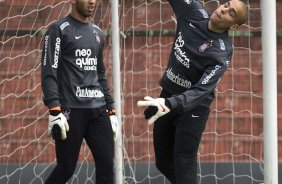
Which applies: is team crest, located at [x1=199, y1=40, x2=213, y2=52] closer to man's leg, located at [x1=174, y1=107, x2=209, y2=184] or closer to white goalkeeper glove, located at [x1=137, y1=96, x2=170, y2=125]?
man's leg, located at [x1=174, y1=107, x2=209, y2=184]

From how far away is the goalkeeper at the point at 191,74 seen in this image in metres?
4.98

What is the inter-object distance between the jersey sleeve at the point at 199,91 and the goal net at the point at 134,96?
5.40 feet

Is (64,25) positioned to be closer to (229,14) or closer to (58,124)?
(58,124)

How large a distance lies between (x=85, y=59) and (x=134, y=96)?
1666mm

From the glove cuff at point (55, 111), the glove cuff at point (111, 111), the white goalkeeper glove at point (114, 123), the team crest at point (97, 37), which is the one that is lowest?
the white goalkeeper glove at point (114, 123)

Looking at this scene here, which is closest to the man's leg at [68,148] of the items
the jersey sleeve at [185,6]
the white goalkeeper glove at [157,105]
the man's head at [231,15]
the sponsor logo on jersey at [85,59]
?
the sponsor logo on jersey at [85,59]

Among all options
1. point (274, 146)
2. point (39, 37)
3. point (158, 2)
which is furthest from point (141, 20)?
point (274, 146)

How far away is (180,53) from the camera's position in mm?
5164

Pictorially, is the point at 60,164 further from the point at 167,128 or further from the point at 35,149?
the point at 35,149

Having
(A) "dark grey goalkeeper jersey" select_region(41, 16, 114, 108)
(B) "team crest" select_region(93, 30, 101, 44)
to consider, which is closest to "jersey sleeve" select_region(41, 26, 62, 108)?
(A) "dark grey goalkeeper jersey" select_region(41, 16, 114, 108)

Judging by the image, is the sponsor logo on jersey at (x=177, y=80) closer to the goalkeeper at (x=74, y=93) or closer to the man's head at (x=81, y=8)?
the goalkeeper at (x=74, y=93)

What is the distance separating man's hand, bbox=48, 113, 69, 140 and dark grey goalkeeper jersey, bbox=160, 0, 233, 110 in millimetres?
692

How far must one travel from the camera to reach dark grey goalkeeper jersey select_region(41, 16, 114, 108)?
5020 millimetres

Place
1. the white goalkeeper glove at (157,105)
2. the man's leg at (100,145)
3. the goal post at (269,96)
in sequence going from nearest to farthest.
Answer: the white goalkeeper glove at (157,105) < the man's leg at (100,145) < the goal post at (269,96)
